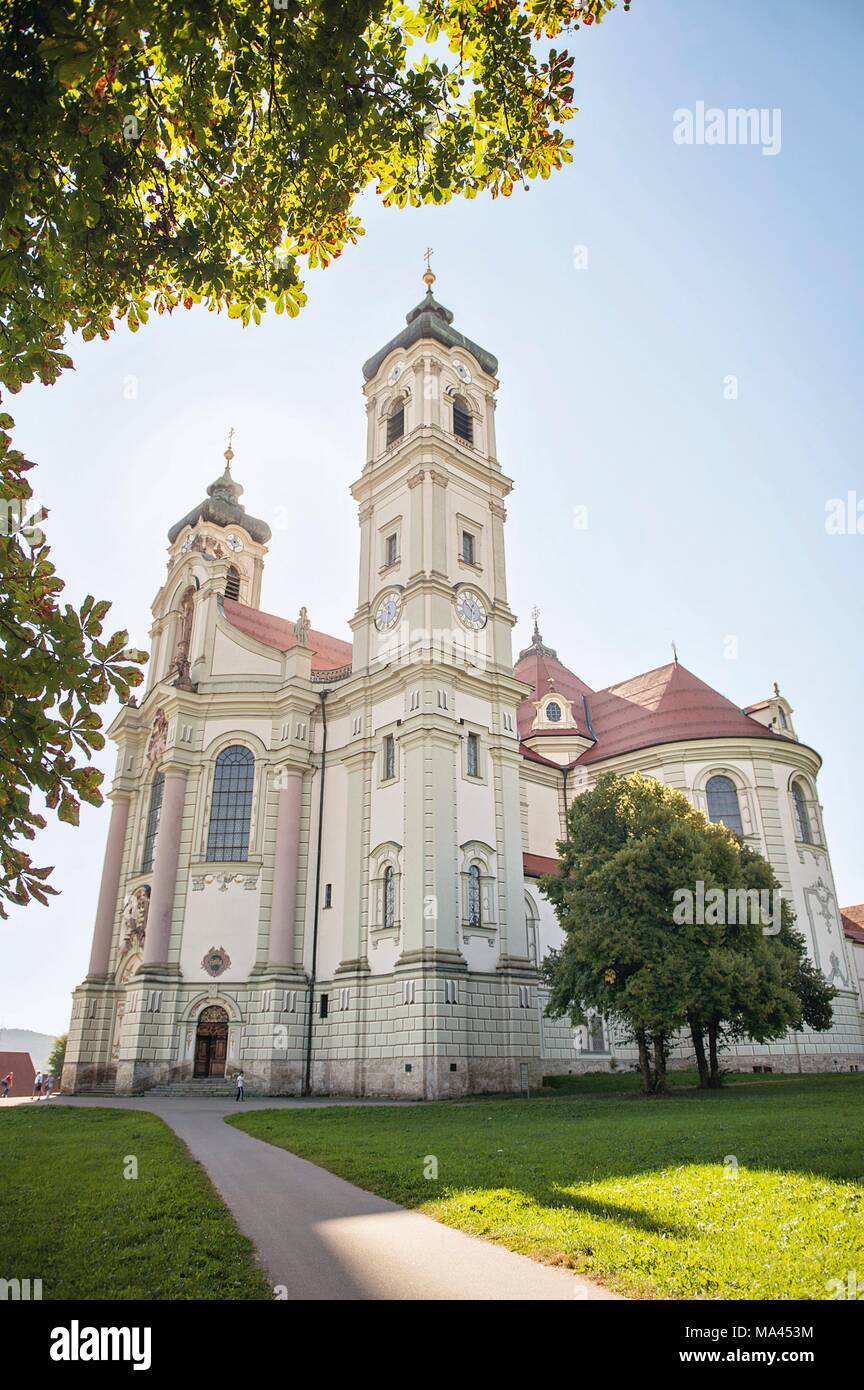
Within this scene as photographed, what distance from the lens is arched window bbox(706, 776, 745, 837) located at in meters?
39.9

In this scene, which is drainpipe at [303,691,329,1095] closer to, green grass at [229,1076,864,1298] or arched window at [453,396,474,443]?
green grass at [229,1076,864,1298]

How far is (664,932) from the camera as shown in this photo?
23594mm

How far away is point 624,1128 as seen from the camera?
591 inches

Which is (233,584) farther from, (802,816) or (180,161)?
(180,161)

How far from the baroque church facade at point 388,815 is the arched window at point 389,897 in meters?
0.10

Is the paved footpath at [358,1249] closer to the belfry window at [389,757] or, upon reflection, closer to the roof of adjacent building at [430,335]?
the belfry window at [389,757]

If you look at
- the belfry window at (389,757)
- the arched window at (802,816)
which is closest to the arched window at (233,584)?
the belfry window at (389,757)

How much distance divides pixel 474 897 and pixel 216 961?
1090cm

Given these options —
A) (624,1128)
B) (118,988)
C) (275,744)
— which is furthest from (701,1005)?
(118,988)

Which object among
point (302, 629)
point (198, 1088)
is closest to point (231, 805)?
point (302, 629)

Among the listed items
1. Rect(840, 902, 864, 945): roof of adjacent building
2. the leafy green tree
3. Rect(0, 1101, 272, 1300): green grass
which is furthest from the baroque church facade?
the leafy green tree

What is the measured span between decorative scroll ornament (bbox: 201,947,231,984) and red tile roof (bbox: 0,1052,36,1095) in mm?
31742

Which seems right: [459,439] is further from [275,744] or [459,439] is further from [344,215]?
[344,215]

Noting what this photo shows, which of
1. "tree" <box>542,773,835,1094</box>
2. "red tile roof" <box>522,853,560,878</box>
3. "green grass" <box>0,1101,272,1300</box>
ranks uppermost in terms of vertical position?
"red tile roof" <box>522,853,560,878</box>
